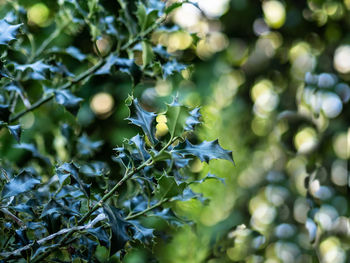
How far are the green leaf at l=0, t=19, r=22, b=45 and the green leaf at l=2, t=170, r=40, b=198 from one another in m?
0.13

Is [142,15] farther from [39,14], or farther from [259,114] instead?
[259,114]

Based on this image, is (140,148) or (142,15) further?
(142,15)

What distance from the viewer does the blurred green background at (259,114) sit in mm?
1095

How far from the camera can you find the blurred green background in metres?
1.09

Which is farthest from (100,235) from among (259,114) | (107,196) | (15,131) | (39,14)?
(259,114)

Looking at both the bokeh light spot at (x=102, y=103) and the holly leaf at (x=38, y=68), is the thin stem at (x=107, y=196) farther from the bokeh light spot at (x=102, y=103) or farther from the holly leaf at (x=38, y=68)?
the bokeh light spot at (x=102, y=103)

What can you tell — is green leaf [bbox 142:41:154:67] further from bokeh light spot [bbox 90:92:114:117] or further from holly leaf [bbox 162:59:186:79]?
bokeh light spot [bbox 90:92:114:117]

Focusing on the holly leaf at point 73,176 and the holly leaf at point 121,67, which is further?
the holly leaf at point 121,67

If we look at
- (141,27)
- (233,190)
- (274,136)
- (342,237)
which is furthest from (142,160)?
(274,136)

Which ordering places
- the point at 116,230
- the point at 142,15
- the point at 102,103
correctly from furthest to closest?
the point at 102,103 < the point at 142,15 < the point at 116,230

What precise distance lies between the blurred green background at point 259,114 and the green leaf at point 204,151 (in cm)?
43

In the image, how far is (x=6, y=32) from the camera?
0.39m

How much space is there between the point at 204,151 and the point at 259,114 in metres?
1.70

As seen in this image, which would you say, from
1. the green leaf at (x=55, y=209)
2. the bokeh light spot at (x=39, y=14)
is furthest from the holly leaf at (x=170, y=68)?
the bokeh light spot at (x=39, y=14)
